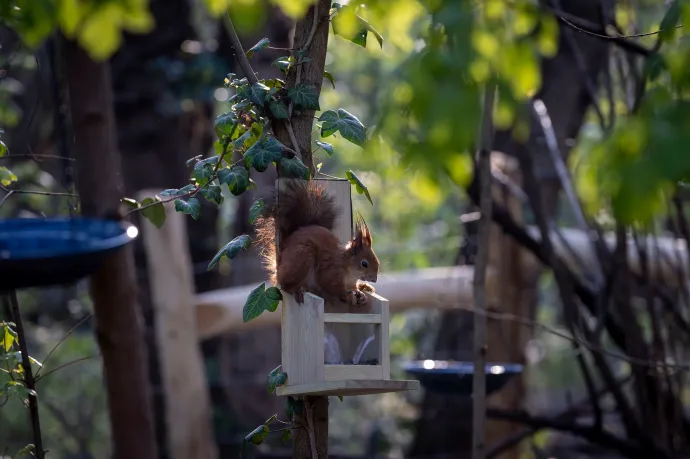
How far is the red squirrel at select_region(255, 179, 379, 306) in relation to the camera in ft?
7.62

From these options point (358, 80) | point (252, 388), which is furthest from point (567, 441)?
point (358, 80)

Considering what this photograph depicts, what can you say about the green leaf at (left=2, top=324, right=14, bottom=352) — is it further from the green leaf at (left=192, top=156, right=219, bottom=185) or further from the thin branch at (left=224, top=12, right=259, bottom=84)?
the thin branch at (left=224, top=12, right=259, bottom=84)

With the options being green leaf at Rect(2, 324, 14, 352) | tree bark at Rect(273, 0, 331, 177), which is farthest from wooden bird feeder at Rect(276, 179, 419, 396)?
green leaf at Rect(2, 324, 14, 352)

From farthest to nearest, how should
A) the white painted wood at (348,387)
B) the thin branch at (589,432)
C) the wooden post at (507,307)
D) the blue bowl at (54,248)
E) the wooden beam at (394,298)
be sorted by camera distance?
the wooden post at (507,307)
the wooden beam at (394,298)
the thin branch at (589,432)
the white painted wood at (348,387)
the blue bowl at (54,248)

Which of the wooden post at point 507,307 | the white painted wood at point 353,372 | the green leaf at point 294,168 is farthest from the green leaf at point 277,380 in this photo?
the wooden post at point 507,307

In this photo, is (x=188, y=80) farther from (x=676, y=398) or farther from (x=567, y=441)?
(x=567, y=441)

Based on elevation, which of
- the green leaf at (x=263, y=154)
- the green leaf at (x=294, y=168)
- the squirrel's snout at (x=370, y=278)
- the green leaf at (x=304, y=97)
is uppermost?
the green leaf at (x=304, y=97)

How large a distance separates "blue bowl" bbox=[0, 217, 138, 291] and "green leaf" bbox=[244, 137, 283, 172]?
42cm

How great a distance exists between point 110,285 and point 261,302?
0.85m

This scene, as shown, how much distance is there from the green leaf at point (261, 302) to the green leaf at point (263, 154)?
13.1 inches

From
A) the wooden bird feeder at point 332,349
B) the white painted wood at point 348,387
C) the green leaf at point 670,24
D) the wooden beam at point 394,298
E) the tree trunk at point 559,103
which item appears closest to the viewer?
the green leaf at point 670,24

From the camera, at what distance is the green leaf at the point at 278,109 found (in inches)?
90.0

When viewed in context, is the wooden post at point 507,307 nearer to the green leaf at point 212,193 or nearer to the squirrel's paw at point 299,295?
the squirrel's paw at point 299,295

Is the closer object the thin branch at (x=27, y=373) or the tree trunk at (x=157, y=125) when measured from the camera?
the thin branch at (x=27, y=373)
